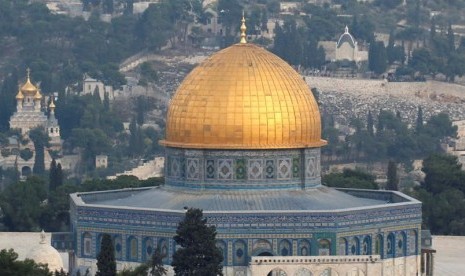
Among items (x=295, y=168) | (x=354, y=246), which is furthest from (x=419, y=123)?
(x=354, y=246)

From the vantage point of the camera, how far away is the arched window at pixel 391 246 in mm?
61375

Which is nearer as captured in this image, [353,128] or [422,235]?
[422,235]

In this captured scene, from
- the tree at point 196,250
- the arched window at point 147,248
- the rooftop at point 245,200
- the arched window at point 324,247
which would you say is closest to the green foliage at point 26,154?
the rooftop at point 245,200

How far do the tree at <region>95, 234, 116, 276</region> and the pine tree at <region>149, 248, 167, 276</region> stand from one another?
1320 millimetres

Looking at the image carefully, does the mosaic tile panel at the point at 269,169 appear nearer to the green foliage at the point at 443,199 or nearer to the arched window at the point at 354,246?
the arched window at the point at 354,246

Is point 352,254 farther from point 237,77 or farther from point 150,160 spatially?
point 150,160

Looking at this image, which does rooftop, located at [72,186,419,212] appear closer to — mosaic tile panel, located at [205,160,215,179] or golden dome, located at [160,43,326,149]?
mosaic tile panel, located at [205,160,215,179]

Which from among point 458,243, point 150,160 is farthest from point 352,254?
point 150,160

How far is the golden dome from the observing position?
6147 cm

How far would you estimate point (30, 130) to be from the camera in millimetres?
133125

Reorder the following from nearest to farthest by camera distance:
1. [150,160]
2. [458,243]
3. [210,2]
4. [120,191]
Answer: [120,191]
[458,243]
[150,160]
[210,2]

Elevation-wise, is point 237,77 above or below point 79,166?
above

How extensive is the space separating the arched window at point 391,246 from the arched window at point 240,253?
321 cm

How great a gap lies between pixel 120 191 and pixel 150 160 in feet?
175
